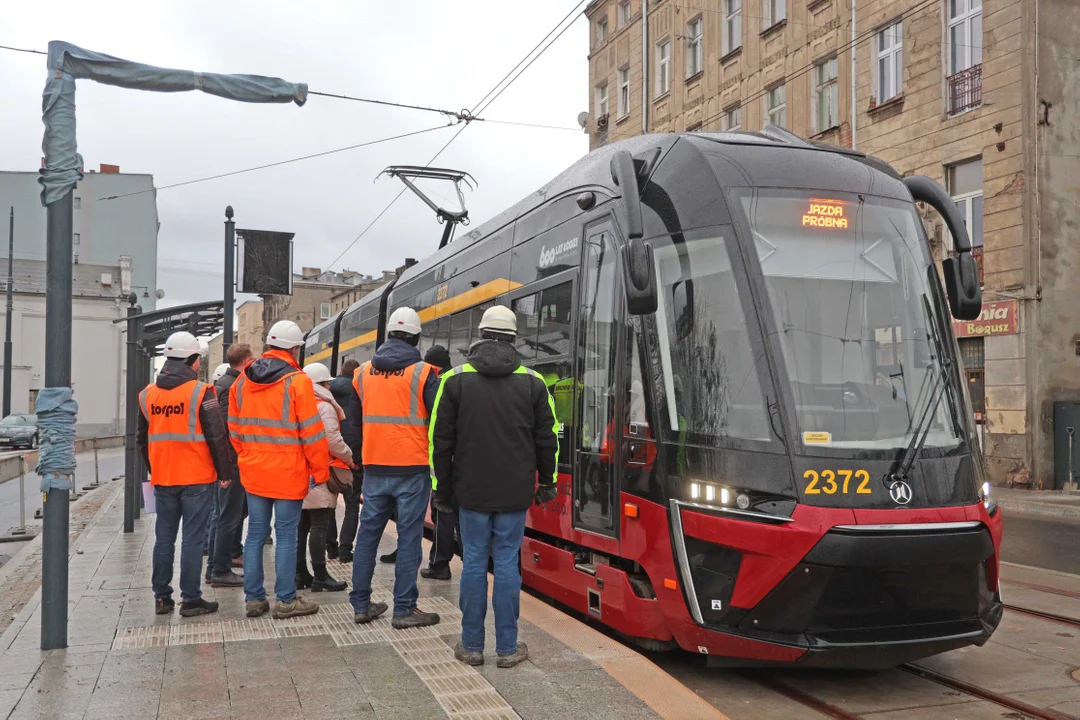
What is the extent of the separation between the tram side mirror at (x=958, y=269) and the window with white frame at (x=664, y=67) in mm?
24089

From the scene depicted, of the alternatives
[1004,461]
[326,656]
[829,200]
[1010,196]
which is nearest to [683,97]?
[1010,196]

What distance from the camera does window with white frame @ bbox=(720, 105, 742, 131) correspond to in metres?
26.4

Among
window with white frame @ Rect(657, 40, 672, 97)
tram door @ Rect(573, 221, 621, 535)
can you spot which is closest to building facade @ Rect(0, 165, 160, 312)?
window with white frame @ Rect(657, 40, 672, 97)

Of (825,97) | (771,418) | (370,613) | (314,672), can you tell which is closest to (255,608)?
(370,613)

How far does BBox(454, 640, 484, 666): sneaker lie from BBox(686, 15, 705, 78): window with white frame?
2525 centimetres

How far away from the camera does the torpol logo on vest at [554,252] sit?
7379 mm

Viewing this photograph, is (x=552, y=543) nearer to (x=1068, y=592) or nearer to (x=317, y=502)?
(x=317, y=502)

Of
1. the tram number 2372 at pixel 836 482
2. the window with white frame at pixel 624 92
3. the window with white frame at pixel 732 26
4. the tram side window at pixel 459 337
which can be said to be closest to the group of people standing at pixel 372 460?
the tram number 2372 at pixel 836 482

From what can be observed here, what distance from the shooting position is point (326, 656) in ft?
17.9

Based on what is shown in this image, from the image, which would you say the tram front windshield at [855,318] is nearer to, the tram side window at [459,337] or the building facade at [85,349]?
the tram side window at [459,337]

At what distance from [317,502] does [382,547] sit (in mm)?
2277

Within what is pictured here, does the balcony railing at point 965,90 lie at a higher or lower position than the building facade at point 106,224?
lower

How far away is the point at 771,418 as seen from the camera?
5.46 metres

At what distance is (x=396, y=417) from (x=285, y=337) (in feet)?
3.08
